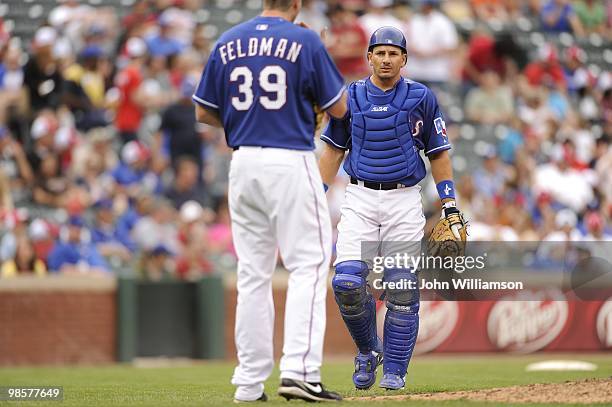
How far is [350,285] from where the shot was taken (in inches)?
310

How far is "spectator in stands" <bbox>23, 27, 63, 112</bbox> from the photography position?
16.3 m

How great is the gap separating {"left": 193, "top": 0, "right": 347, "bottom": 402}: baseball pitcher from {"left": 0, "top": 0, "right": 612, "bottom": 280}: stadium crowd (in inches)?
314

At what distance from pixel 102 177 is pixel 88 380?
5.76 m

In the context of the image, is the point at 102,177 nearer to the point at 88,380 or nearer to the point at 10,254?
the point at 10,254

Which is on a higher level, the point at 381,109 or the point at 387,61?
the point at 387,61

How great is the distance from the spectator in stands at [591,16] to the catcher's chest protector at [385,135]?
14.0 metres

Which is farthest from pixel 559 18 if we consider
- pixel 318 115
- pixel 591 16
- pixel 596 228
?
pixel 318 115

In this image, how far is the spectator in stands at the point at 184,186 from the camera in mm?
15906

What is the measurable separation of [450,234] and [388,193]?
1.76 ft

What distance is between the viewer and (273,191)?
6426 millimetres

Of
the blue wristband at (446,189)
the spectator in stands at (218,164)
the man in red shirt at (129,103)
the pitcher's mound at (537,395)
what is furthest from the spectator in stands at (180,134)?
the pitcher's mound at (537,395)

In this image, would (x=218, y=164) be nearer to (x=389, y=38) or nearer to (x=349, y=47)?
(x=349, y=47)

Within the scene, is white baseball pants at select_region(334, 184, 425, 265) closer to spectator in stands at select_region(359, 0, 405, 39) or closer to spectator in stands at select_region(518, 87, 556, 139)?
spectator in stands at select_region(359, 0, 405, 39)

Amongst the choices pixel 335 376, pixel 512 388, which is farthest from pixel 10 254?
pixel 512 388
